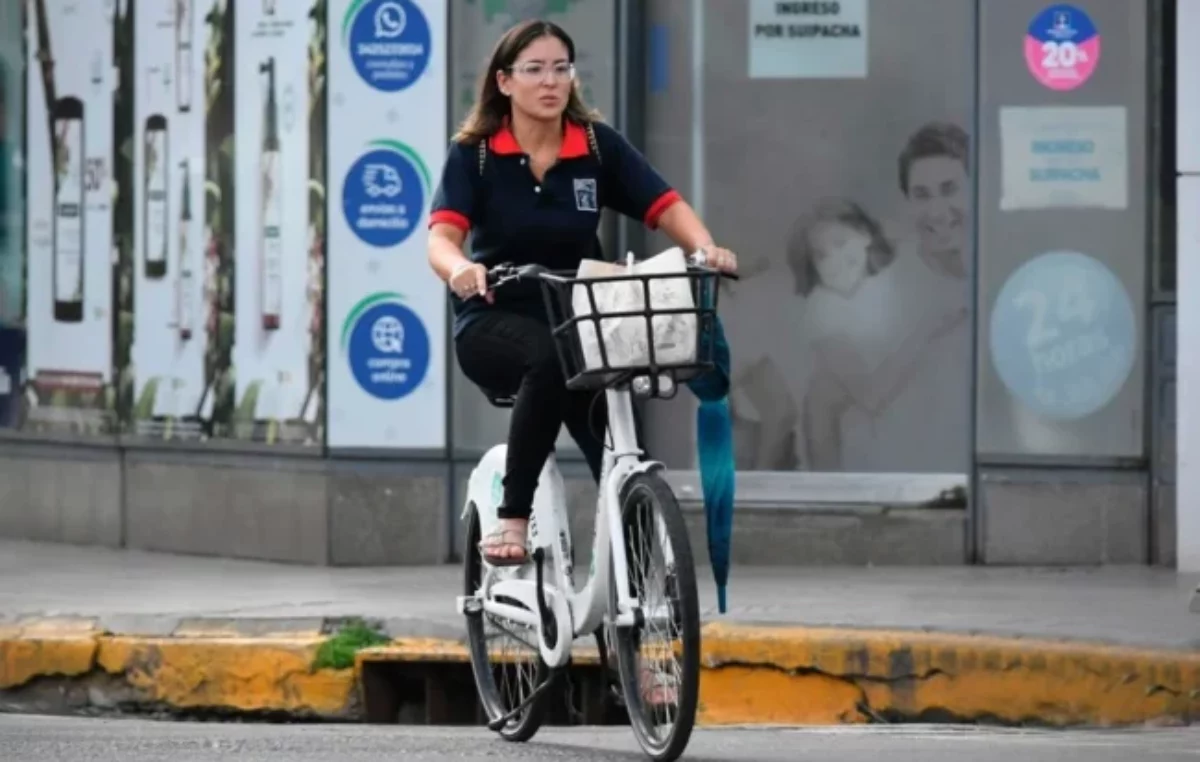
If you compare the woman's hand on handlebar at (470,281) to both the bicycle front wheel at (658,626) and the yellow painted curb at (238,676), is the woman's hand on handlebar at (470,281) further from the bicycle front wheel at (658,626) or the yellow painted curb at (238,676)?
the yellow painted curb at (238,676)

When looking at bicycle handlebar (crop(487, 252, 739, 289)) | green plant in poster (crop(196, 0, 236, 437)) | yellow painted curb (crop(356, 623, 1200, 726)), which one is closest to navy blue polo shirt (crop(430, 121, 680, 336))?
bicycle handlebar (crop(487, 252, 739, 289))

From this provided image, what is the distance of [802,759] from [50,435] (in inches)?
259

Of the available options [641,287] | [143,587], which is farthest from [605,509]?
Answer: [143,587]

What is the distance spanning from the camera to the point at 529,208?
655cm

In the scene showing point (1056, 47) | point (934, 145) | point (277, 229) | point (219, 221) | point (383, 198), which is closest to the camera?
point (1056, 47)

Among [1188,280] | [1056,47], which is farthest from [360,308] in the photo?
[1188,280]

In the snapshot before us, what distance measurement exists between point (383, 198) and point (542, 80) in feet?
14.5

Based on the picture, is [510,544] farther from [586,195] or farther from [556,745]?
[586,195]

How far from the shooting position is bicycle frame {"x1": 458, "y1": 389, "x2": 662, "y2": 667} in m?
6.27

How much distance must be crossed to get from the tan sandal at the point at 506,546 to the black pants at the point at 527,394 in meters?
0.06

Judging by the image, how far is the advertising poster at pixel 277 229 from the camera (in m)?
11.1

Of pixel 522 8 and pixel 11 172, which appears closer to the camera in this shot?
pixel 522 8

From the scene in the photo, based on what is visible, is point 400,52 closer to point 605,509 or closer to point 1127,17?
point 1127,17

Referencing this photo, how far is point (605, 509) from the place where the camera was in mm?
6305
